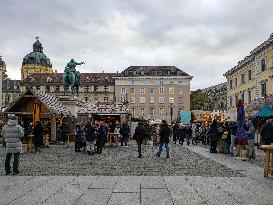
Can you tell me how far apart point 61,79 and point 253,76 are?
214ft

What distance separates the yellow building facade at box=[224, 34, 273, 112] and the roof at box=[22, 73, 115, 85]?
161ft

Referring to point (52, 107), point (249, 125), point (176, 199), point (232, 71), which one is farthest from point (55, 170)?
point (232, 71)

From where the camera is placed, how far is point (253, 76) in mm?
46312

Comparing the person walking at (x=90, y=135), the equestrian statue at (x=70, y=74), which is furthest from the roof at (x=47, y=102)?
the person walking at (x=90, y=135)

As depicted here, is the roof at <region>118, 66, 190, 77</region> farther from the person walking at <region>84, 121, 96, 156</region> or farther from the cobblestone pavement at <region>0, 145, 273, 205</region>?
the cobblestone pavement at <region>0, 145, 273, 205</region>

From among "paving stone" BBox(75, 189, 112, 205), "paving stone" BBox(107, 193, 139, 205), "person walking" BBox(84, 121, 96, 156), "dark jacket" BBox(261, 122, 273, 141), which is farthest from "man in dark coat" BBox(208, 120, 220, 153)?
"paving stone" BBox(107, 193, 139, 205)

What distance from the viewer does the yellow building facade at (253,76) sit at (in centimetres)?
4069

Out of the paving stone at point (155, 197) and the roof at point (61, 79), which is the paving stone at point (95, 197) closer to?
the paving stone at point (155, 197)

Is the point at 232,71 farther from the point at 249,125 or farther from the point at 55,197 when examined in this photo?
the point at 55,197

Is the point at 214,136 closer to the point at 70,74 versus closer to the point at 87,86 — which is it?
the point at 70,74

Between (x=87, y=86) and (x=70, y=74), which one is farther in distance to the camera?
(x=87, y=86)

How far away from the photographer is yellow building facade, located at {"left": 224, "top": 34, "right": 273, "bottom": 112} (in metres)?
40.7

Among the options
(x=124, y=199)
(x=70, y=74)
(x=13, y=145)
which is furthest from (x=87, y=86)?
(x=124, y=199)

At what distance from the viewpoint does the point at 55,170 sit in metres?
12.8
